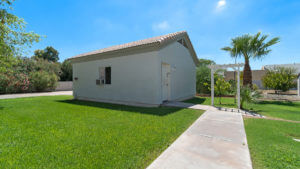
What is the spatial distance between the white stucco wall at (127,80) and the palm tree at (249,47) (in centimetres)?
766

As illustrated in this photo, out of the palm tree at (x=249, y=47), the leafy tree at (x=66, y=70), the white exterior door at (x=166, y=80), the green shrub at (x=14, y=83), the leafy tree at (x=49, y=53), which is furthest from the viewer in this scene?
the leafy tree at (x=49, y=53)

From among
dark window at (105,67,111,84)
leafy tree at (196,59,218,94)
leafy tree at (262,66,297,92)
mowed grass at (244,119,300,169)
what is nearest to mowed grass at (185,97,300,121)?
mowed grass at (244,119,300,169)

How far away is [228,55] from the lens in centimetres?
1067

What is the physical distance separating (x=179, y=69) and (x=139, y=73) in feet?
11.3

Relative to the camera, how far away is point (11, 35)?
7.61 metres

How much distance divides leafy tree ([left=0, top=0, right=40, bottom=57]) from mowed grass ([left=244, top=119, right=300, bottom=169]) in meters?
11.9

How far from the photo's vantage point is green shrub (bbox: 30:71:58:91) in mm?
16891

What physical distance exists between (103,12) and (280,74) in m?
15.3

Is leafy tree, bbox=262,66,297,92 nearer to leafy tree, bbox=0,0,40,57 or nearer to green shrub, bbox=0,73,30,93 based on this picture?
leafy tree, bbox=0,0,40,57

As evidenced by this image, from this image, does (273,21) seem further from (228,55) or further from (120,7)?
(120,7)

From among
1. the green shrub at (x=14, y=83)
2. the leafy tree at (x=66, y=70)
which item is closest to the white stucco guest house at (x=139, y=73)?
the green shrub at (x=14, y=83)

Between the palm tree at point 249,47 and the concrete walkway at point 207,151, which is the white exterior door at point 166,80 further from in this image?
the palm tree at point 249,47

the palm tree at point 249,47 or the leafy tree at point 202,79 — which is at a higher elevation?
the palm tree at point 249,47

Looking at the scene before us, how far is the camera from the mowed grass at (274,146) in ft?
6.70
